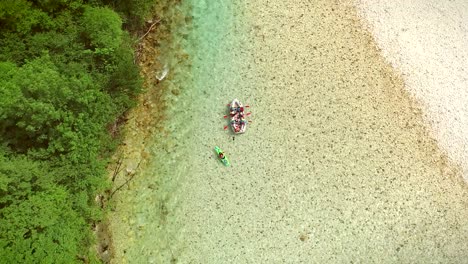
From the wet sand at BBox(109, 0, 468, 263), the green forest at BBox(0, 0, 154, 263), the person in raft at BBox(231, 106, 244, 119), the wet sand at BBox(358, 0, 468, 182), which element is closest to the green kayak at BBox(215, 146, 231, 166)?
the wet sand at BBox(109, 0, 468, 263)

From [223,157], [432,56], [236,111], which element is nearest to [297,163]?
[223,157]

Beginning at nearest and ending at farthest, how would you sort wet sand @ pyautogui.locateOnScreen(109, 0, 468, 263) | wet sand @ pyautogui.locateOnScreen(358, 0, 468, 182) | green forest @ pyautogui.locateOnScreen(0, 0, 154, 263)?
green forest @ pyautogui.locateOnScreen(0, 0, 154, 263) < wet sand @ pyautogui.locateOnScreen(109, 0, 468, 263) < wet sand @ pyautogui.locateOnScreen(358, 0, 468, 182)

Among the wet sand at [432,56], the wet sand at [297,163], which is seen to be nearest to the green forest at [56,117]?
the wet sand at [297,163]

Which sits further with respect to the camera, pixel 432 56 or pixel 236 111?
pixel 432 56

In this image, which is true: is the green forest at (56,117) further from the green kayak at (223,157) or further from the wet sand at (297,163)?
the green kayak at (223,157)

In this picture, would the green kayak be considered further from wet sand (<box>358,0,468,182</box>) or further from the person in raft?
wet sand (<box>358,0,468,182</box>)

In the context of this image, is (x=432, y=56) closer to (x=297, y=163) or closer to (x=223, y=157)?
(x=297, y=163)
